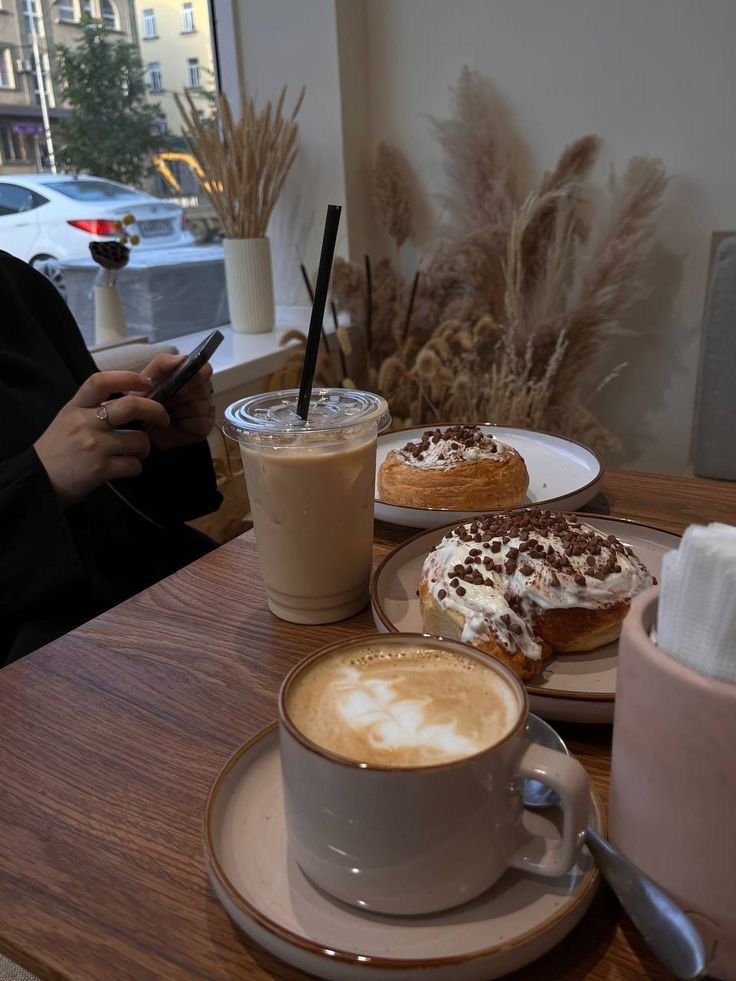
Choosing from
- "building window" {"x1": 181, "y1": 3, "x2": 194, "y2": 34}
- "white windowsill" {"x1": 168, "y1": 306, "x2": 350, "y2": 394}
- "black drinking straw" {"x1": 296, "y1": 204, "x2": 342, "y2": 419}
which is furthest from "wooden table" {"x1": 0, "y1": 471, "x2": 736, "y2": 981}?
"building window" {"x1": 181, "y1": 3, "x2": 194, "y2": 34}

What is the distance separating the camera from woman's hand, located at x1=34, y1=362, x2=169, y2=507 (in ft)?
3.32

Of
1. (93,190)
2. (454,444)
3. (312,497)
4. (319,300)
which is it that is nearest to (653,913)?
(312,497)

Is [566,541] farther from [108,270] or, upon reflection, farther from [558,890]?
[108,270]

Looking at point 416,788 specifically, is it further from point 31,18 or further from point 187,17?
point 187,17

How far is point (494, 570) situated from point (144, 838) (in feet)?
1.18

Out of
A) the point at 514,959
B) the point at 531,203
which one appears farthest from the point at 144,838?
the point at 531,203

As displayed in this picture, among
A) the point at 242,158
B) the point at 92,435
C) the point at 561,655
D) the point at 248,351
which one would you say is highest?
the point at 242,158

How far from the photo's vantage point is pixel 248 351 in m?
2.44

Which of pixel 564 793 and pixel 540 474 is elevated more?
pixel 564 793

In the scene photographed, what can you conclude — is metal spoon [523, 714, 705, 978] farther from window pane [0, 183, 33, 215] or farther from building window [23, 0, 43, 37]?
building window [23, 0, 43, 37]

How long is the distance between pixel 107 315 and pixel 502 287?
121cm

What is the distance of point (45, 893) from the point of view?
1.65ft

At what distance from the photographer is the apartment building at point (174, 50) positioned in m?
2.49

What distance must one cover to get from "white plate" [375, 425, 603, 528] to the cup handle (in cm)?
51
